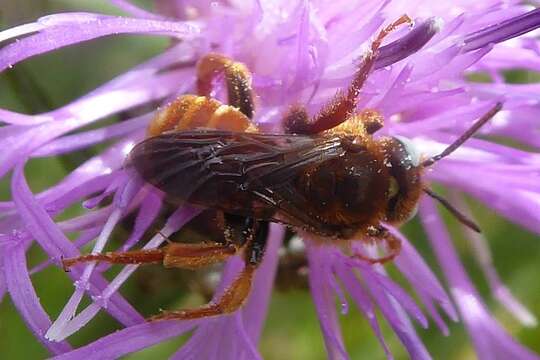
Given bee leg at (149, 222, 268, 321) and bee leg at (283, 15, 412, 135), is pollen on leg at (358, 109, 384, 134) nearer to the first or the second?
bee leg at (283, 15, 412, 135)

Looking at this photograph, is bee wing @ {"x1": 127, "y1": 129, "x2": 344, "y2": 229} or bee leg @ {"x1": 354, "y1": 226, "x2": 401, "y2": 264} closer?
bee wing @ {"x1": 127, "y1": 129, "x2": 344, "y2": 229}

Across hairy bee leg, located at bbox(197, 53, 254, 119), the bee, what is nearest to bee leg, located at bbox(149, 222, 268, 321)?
the bee

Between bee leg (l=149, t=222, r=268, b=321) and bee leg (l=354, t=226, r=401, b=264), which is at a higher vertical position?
bee leg (l=149, t=222, r=268, b=321)

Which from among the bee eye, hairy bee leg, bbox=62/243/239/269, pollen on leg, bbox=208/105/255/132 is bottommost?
the bee eye

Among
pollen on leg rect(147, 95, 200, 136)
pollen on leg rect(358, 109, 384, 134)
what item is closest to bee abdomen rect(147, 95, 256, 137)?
A: pollen on leg rect(147, 95, 200, 136)

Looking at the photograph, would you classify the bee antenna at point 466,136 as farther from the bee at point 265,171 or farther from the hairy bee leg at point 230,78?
the hairy bee leg at point 230,78

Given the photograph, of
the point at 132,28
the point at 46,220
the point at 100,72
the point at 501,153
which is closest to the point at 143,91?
the point at 132,28

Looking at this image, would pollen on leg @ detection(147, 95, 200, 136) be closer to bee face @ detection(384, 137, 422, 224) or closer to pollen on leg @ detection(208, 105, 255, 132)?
pollen on leg @ detection(208, 105, 255, 132)
